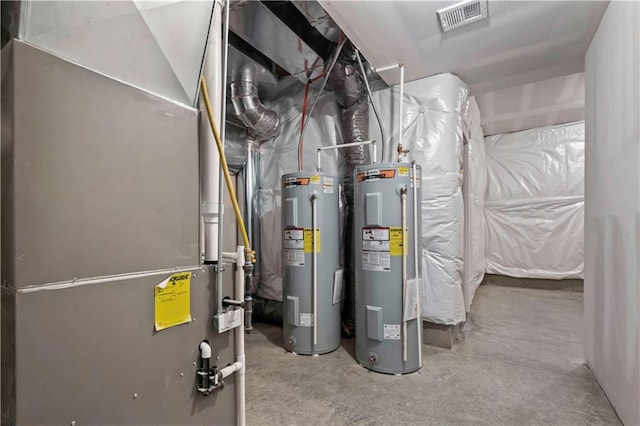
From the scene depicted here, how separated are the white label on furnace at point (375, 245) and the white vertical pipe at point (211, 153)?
51.6 inches

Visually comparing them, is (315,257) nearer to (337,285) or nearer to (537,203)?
(337,285)

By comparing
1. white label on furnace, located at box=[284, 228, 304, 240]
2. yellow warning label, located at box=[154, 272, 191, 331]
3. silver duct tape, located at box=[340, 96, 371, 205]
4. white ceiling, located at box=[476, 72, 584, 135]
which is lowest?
yellow warning label, located at box=[154, 272, 191, 331]

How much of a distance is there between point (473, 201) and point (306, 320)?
8.23ft

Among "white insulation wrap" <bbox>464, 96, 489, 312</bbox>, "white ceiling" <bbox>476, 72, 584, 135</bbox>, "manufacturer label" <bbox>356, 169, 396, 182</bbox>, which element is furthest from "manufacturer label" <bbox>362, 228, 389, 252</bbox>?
"white ceiling" <bbox>476, 72, 584, 135</bbox>

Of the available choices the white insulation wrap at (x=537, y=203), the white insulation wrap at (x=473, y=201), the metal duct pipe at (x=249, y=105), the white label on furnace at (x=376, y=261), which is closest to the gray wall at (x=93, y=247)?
the white label on furnace at (x=376, y=261)

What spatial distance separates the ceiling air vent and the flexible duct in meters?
0.79

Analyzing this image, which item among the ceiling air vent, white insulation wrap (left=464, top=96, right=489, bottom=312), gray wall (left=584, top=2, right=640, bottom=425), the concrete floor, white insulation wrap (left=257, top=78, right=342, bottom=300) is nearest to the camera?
gray wall (left=584, top=2, right=640, bottom=425)

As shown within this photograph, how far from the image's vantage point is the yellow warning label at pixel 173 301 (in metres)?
0.93

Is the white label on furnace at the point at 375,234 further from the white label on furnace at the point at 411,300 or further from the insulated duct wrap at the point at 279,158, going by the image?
the insulated duct wrap at the point at 279,158

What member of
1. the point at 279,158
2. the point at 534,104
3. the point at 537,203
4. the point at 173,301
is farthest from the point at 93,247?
the point at 537,203

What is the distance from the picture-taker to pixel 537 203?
4.78m

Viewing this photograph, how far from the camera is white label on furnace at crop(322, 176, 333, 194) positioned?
8.19 ft

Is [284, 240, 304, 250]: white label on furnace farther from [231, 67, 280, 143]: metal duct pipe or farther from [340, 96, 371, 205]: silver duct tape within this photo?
[231, 67, 280, 143]: metal duct pipe

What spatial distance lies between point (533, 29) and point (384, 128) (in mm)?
1191
